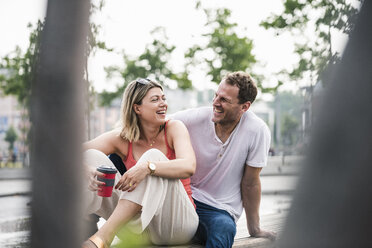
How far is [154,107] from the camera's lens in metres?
2.93

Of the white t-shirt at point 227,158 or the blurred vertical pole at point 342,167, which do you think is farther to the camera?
the white t-shirt at point 227,158

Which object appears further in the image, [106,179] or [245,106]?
[245,106]

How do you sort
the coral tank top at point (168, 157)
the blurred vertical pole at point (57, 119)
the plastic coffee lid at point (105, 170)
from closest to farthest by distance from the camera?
the blurred vertical pole at point (57, 119) → the plastic coffee lid at point (105, 170) → the coral tank top at point (168, 157)

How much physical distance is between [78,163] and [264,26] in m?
11.7

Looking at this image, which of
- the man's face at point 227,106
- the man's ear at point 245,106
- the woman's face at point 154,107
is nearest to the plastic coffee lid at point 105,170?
the woman's face at point 154,107

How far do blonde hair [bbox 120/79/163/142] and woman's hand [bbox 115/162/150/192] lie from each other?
54 cm

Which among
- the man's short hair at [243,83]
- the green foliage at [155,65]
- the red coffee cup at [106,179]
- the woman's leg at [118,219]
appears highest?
the green foliage at [155,65]

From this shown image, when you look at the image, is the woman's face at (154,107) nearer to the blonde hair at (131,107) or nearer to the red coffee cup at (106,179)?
the blonde hair at (131,107)

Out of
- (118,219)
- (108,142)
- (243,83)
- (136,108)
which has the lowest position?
(118,219)

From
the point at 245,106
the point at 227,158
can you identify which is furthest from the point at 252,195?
the point at 245,106

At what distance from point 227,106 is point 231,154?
319 millimetres

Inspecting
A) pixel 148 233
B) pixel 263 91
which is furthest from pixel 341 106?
pixel 263 91

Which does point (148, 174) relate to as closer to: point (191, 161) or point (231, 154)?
point (191, 161)

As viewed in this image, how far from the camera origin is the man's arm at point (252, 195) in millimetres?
3035
